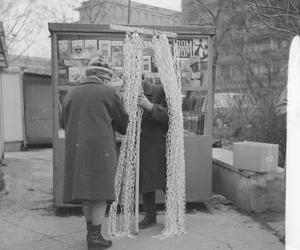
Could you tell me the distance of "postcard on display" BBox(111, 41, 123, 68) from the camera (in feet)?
18.2

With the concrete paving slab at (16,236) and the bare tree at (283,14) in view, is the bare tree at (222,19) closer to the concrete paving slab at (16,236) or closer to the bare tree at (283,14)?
the bare tree at (283,14)

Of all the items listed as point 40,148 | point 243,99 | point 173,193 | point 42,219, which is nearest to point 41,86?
point 40,148

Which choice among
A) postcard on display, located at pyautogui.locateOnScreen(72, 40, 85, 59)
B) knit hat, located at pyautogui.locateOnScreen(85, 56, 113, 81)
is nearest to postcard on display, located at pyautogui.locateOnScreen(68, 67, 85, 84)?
postcard on display, located at pyautogui.locateOnScreen(72, 40, 85, 59)

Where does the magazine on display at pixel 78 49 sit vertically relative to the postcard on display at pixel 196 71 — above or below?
above

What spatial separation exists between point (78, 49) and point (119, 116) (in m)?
1.48

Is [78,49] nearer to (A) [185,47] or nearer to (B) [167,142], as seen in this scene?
(A) [185,47]

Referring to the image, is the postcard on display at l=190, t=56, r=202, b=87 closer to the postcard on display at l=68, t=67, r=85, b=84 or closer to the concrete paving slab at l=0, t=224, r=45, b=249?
the postcard on display at l=68, t=67, r=85, b=84

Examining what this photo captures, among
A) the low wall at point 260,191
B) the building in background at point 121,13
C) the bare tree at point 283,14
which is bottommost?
the low wall at point 260,191

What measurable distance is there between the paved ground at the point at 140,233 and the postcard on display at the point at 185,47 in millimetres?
1894

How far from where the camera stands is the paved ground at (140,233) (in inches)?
183

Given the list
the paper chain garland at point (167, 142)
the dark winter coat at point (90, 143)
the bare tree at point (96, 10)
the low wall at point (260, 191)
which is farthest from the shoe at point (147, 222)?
the bare tree at point (96, 10)

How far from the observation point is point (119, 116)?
4.45 metres

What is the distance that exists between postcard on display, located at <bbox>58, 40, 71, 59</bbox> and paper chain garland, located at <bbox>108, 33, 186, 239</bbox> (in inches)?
37.2

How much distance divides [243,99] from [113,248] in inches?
321
